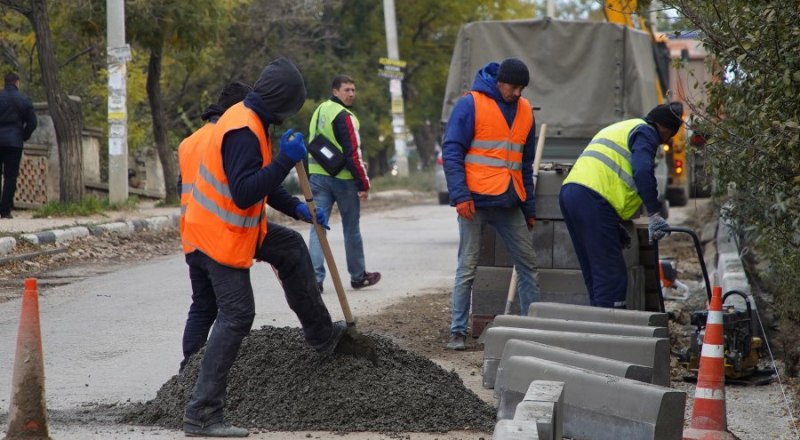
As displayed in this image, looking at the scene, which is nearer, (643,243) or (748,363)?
(748,363)

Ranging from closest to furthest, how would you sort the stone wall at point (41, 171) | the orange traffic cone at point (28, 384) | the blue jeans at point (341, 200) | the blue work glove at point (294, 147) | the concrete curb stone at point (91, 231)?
the orange traffic cone at point (28, 384) < the blue work glove at point (294, 147) < the blue jeans at point (341, 200) < the concrete curb stone at point (91, 231) < the stone wall at point (41, 171)

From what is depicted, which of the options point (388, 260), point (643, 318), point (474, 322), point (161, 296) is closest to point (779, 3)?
point (643, 318)

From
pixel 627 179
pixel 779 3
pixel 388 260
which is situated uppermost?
pixel 779 3

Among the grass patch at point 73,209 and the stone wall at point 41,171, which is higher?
the stone wall at point 41,171

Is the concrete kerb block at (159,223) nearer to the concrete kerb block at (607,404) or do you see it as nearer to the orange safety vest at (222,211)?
the orange safety vest at (222,211)

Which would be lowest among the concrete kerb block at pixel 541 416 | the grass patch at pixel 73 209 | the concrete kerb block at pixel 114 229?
the concrete kerb block at pixel 114 229

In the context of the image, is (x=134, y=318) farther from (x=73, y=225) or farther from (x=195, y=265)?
(x=73, y=225)

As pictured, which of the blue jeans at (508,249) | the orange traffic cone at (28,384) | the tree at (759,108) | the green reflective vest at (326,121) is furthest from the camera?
the green reflective vest at (326,121)

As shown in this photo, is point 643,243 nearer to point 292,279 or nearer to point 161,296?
point 292,279

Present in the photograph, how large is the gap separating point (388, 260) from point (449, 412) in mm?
7838

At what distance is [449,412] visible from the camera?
6227 millimetres

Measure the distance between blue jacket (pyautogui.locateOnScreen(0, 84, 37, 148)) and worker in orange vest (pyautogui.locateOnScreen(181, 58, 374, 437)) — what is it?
11.1 meters

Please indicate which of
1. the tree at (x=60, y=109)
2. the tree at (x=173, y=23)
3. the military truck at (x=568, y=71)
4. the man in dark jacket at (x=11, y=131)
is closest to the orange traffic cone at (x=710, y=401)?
the military truck at (x=568, y=71)

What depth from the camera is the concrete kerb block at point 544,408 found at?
186 inches
